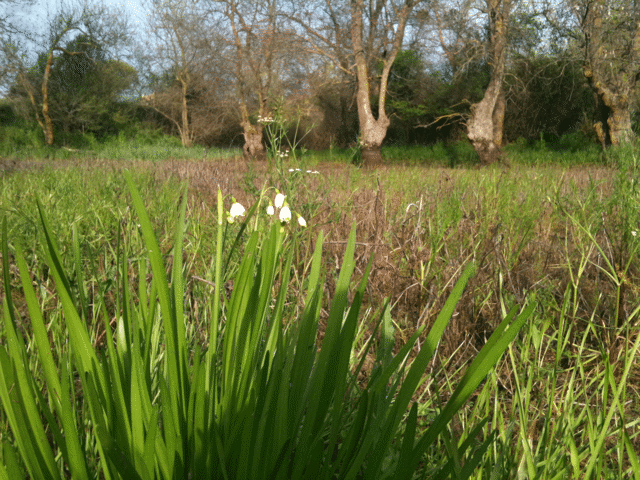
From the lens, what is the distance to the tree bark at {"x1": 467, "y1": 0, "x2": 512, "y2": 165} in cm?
1010

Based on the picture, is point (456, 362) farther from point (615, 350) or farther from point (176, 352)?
point (176, 352)

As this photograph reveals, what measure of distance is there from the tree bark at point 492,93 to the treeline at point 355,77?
0.11 feet

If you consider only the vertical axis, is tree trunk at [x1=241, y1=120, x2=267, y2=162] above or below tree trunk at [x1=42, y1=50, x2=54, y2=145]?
below

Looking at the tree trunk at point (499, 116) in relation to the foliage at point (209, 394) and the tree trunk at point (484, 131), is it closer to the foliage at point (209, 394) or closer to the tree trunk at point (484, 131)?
the tree trunk at point (484, 131)

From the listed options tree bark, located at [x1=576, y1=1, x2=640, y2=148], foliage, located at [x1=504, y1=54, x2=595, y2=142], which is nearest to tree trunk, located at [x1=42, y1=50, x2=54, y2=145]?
foliage, located at [x1=504, y1=54, x2=595, y2=142]

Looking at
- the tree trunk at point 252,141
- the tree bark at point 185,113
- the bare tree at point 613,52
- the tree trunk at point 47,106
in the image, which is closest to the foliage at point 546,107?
the bare tree at point 613,52

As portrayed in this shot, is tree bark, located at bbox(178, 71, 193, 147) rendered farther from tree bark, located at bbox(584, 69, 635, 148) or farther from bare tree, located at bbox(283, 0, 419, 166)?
tree bark, located at bbox(584, 69, 635, 148)

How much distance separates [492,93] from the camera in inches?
436

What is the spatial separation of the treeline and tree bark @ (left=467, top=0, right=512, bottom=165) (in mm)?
34

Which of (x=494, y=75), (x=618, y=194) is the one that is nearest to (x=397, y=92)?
(x=494, y=75)

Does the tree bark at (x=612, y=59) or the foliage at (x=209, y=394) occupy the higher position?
the tree bark at (x=612, y=59)

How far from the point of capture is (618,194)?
2.38m

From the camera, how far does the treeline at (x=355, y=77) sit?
33.4 feet

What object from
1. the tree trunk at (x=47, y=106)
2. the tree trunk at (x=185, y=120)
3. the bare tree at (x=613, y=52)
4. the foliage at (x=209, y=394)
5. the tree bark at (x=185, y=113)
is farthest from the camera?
the tree trunk at (x=185, y=120)
